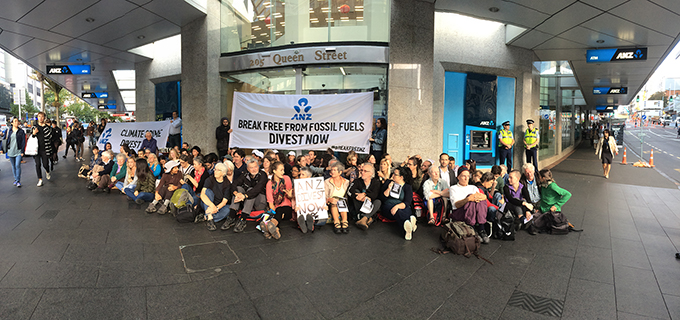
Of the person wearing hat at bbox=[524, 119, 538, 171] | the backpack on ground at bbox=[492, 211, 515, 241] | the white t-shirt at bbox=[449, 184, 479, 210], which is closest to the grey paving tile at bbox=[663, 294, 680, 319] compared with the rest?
the backpack on ground at bbox=[492, 211, 515, 241]

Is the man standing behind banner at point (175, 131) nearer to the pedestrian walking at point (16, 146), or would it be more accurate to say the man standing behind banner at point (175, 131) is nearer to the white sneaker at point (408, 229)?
the pedestrian walking at point (16, 146)

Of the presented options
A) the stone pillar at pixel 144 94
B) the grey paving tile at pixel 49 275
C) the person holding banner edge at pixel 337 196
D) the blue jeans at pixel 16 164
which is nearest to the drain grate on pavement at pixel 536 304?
the person holding banner edge at pixel 337 196

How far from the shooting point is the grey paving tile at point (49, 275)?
3.66m

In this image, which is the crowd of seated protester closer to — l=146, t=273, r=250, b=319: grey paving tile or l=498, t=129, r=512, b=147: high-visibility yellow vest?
l=146, t=273, r=250, b=319: grey paving tile

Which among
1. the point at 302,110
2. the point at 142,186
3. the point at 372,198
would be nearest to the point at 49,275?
the point at 142,186

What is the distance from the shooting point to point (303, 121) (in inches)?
366

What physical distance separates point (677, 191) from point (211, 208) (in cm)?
1321

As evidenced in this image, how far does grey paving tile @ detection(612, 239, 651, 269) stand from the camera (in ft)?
14.7

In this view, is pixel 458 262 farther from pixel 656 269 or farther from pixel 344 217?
pixel 656 269

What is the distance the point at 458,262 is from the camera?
452 cm

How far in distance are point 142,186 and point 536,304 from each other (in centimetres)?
802

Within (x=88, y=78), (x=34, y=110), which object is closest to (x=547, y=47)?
(x=88, y=78)

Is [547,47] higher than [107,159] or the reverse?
higher

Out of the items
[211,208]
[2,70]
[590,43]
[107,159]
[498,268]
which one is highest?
[2,70]
